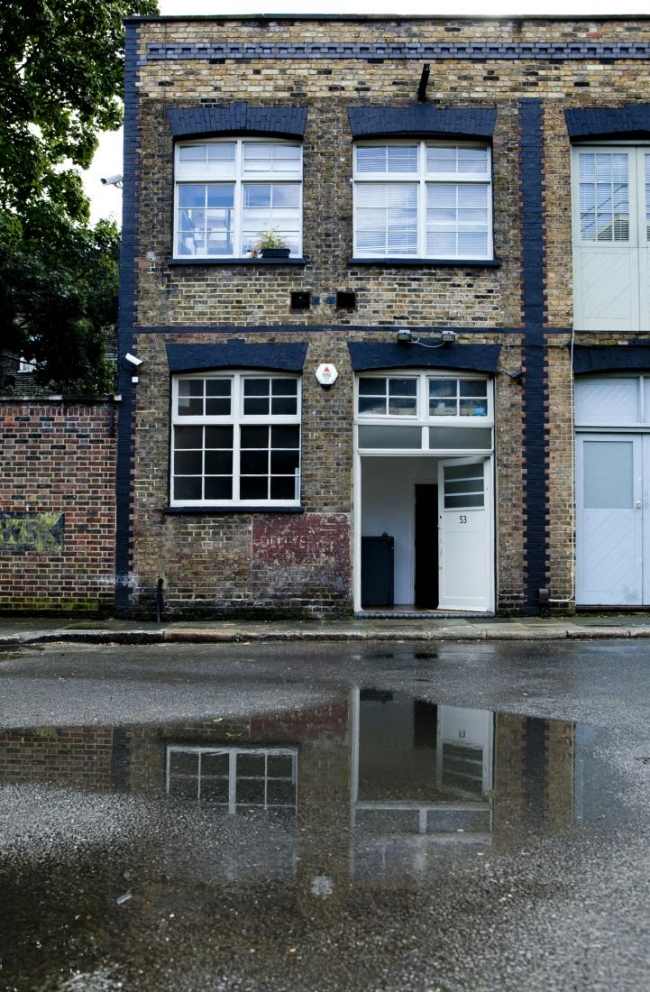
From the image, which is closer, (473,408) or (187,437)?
(187,437)

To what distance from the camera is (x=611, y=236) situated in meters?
14.4

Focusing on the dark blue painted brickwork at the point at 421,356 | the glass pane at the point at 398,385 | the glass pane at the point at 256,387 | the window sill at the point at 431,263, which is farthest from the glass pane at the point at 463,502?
the window sill at the point at 431,263

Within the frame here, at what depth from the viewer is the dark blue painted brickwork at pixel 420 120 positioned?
1412 centimetres

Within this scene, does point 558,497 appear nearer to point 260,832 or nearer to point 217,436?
point 217,436

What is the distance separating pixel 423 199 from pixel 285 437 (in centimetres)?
436

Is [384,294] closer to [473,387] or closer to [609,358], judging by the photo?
[473,387]

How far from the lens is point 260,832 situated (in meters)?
4.22

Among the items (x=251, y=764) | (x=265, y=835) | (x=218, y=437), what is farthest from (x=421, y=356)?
(x=265, y=835)

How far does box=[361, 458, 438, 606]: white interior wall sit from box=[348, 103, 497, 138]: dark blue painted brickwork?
5.44 metres

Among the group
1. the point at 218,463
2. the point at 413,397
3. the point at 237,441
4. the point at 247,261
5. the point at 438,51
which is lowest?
the point at 218,463

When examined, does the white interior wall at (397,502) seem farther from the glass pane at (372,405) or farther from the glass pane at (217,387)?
the glass pane at (217,387)

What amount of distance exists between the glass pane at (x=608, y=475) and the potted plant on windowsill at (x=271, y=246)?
5.61 m

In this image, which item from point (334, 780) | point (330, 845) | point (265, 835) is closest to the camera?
point (330, 845)

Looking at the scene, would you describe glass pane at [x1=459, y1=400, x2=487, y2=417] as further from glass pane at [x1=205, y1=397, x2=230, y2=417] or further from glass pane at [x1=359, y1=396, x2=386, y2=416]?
glass pane at [x1=205, y1=397, x2=230, y2=417]
